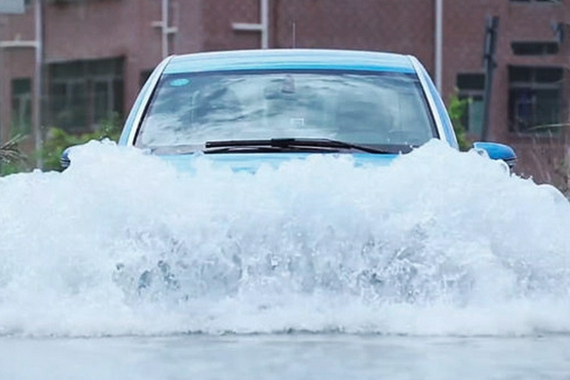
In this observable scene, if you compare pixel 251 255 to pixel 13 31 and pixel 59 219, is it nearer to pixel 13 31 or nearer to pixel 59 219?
pixel 59 219

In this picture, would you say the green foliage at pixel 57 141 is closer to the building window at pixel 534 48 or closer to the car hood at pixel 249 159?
the building window at pixel 534 48

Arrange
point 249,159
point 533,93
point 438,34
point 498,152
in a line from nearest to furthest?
point 249,159
point 498,152
point 438,34
point 533,93

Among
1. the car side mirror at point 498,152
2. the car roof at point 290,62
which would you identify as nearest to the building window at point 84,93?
the car roof at point 290,62

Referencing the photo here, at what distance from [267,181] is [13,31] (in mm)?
38872

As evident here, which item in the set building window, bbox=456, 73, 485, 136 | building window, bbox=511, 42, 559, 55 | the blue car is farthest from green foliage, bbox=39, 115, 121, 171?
the blue car

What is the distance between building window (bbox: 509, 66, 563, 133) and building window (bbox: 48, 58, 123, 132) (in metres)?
9.41

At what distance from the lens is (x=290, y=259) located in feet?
20.3

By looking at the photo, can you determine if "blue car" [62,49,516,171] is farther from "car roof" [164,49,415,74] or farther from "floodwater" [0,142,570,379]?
"floodwater" [0,142,570,379]

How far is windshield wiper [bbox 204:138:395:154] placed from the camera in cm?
775

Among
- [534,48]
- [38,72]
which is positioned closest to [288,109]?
[534,48]

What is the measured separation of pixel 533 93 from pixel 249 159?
3506 centimetres

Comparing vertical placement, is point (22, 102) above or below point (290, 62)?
below

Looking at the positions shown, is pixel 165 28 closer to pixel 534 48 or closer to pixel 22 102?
pixel 22 102

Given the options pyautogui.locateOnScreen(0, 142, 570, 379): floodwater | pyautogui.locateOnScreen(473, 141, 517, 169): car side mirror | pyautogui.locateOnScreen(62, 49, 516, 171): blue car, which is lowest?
pyautogui.locateOnScreen(0, 142, 570, 379): floodwater
